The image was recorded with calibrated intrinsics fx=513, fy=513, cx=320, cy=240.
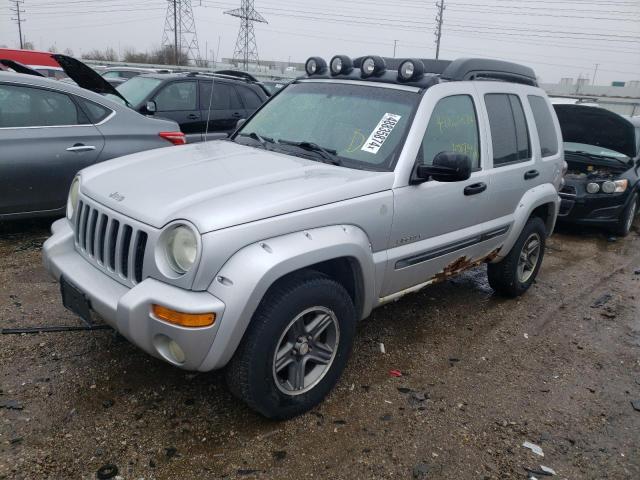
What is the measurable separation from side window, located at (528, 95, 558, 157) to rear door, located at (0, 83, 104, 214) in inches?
161

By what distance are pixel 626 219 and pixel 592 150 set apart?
4.21ft

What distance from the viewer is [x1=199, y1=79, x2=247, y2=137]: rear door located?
8281 mm

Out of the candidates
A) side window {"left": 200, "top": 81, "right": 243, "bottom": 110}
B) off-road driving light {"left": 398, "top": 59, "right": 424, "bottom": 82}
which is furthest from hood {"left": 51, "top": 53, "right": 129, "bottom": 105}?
off-road driving light {"left": 398, "top": 59, "right": 424, "bottom": 82}

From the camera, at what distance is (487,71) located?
394 cm

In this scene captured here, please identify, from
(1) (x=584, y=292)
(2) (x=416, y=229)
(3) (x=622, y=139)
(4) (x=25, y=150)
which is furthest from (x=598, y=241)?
(4) (x=25, y=150)

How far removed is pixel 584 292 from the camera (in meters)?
5.21

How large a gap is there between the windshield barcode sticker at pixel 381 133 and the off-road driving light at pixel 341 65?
0.68m

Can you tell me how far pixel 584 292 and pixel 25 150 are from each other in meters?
5.52

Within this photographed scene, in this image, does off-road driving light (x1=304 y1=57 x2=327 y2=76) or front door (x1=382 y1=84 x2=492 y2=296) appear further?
off-road driving light (x1=304 y1=57 x2=327 y2=76)

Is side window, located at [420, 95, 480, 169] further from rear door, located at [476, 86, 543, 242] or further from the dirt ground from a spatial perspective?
the dirt ground

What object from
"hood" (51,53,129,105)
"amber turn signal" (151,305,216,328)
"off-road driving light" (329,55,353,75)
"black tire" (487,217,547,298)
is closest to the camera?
"amber turn signal" (151,305,216,328)

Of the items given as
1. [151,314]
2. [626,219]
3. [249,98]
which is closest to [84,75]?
[249,98]

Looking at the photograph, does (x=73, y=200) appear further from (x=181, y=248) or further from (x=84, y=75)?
(x=84, y=75)

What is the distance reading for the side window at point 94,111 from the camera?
509cm
